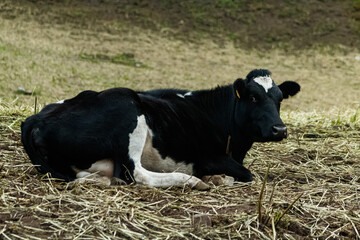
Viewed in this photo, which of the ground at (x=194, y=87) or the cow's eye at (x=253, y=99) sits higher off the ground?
the cow's eye at (x=253, y=99)

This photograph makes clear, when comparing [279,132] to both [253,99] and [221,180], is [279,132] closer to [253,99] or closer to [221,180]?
[253,99]

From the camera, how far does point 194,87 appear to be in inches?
634

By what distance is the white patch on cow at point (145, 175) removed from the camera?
187 inches

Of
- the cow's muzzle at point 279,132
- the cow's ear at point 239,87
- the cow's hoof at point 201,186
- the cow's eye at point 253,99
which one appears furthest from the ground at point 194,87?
the cow's ear at point 239,87

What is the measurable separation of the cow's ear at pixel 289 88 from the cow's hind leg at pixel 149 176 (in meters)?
1.69

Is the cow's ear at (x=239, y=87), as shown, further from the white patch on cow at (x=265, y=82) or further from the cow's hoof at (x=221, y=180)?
the cow's hoof at (x=221, y=180)

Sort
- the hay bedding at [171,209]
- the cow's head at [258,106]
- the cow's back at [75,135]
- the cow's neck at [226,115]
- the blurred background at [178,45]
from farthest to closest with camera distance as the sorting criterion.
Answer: the blurred background at [178,45]
the cow's neck at [226,115]
the cow's head at [258,106]
the cow's back at [75,135]
the hay bedding at [171,209]

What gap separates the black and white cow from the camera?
4723mm

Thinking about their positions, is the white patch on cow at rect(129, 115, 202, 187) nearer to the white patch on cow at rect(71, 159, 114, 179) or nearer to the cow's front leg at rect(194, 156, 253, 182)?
the white patch on cow at rect(71, 159, 114, 179)

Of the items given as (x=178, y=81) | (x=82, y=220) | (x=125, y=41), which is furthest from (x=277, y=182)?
(x=125, y=41)

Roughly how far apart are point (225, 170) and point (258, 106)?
2.31 feet

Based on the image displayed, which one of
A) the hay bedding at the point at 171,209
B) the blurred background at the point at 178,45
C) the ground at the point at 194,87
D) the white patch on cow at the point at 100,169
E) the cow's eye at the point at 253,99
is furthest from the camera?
the blurred background at the point at 178,45

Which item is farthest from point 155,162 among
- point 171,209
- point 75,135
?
point 171,209

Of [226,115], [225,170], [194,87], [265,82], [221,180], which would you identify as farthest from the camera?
[194,87]
